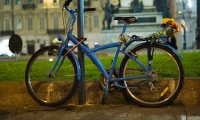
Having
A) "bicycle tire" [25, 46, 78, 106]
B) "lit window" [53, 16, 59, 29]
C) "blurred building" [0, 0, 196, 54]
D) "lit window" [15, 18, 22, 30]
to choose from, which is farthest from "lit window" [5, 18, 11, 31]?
"bicycle tire" [25, 46, 78, 106]

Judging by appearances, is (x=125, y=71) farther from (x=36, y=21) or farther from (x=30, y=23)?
(x=30, y=23)

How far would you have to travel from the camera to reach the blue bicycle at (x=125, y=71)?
15.9 ft

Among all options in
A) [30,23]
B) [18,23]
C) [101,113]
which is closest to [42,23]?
[30,23]

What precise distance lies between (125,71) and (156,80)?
1.35ft

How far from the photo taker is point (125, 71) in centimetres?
497

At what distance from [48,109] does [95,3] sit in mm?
50987

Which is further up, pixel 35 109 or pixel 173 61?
pixel 173 61

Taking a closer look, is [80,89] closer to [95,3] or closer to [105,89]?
[105,89]

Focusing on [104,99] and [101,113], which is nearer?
[101,113]

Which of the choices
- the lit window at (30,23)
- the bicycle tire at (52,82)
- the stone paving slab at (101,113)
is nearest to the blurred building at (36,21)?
the lit window at (30,23)

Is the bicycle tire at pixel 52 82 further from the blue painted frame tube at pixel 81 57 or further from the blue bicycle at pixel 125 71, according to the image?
the blue painted frame tube at pixel 81 57

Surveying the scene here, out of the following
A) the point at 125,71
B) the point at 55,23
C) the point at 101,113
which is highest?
the point at 125,71

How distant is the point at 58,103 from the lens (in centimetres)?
518

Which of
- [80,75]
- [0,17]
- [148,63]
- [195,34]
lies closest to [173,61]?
[148,63]
